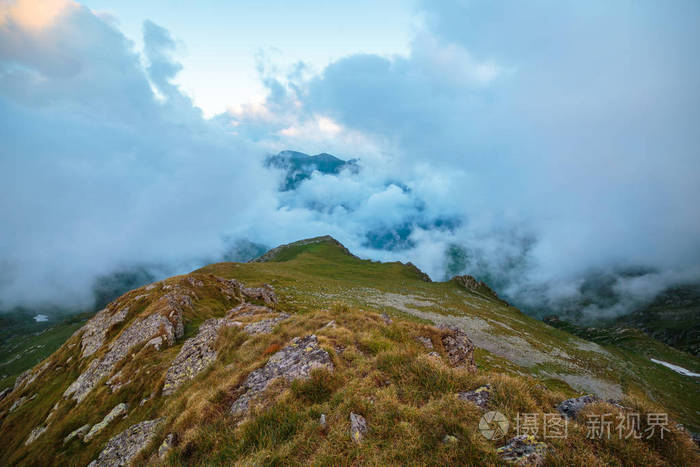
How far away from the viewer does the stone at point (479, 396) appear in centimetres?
693

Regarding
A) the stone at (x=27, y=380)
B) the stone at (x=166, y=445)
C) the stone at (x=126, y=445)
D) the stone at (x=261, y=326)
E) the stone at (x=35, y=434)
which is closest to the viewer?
the stone at (x=166, y=445)

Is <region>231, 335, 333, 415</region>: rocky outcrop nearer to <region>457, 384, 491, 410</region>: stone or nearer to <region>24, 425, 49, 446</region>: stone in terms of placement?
<region>457, 384, 491, 410</region>: stone

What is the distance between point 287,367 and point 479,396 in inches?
276

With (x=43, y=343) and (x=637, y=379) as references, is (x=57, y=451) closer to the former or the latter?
(x=637, y=379)

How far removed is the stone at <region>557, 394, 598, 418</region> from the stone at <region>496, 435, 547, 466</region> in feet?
6.81

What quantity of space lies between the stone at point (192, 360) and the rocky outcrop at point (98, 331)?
17282mm

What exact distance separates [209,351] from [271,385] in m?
9.55

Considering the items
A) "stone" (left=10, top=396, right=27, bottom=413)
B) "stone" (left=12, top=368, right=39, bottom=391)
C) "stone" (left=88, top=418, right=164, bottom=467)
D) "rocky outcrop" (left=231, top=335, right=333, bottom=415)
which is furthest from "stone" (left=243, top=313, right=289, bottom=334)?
"stone" (left=12, top=368, right=39, bottom=391)

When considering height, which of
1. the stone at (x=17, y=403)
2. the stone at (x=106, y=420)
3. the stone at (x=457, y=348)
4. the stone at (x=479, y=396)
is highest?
the stone at (x=457, y=348)

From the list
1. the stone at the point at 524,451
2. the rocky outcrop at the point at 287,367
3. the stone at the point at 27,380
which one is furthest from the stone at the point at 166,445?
the stone at the point at 27,380

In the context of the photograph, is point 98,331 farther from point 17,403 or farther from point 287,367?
point 287,367

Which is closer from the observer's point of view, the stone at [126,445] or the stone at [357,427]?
the stone at [357,427]

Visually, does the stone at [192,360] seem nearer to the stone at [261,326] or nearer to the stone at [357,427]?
the stone at [261,326]

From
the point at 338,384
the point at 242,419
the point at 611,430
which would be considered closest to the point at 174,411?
the point at 242,419
